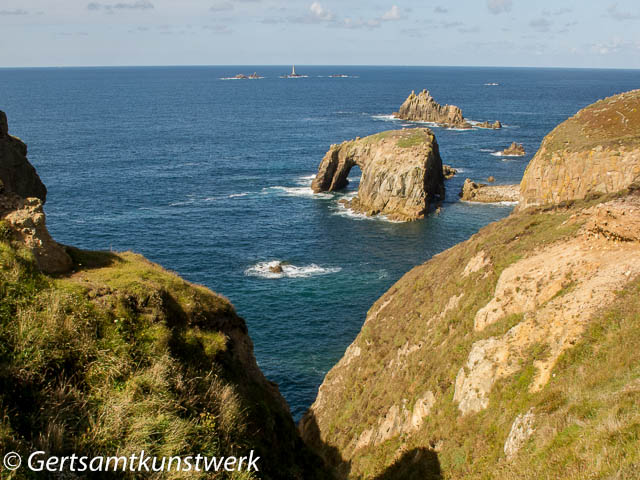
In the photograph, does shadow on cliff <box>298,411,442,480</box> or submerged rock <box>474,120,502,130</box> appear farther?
submerged rock <box>474,120,502,130</box>

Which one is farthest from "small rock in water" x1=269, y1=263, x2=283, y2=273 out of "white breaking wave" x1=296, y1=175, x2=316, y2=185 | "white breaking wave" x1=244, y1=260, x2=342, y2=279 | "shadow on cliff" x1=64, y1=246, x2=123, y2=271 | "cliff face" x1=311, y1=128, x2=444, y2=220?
"white breaking wave" x1=296, y1=175, x2=316, y2=185

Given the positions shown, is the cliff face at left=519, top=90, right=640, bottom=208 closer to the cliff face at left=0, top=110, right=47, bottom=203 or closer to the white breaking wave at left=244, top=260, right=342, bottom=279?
the white breaking wave at left=244, top=260, right=342, bottom=279

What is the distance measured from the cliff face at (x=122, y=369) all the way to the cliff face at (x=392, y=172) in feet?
249

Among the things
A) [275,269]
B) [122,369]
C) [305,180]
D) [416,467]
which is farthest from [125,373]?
[305,180]

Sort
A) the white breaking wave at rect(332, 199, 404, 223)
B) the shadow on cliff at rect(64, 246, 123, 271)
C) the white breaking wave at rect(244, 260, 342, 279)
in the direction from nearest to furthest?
1. the shadow on cliff at rect(64, 246, 123, 271)
2. the white breaking wave at rect(244, 260, 342, 279)
3. the white breaking wave at rect(332, 199, 404, 223)

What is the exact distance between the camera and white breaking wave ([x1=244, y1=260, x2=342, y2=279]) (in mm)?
69169

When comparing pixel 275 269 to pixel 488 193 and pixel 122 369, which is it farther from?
pixel 488 193

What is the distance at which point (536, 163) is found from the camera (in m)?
52.5

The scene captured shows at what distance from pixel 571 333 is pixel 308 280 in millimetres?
48279

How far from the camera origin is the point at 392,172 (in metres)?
98.1

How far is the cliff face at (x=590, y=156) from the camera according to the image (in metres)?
44.4

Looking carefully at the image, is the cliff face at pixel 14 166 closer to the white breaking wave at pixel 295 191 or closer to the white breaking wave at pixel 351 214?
the white breaking wave at pixel 351 214

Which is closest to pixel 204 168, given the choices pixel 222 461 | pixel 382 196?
pixel 382 196

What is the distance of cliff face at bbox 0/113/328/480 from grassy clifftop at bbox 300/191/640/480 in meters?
7.33
